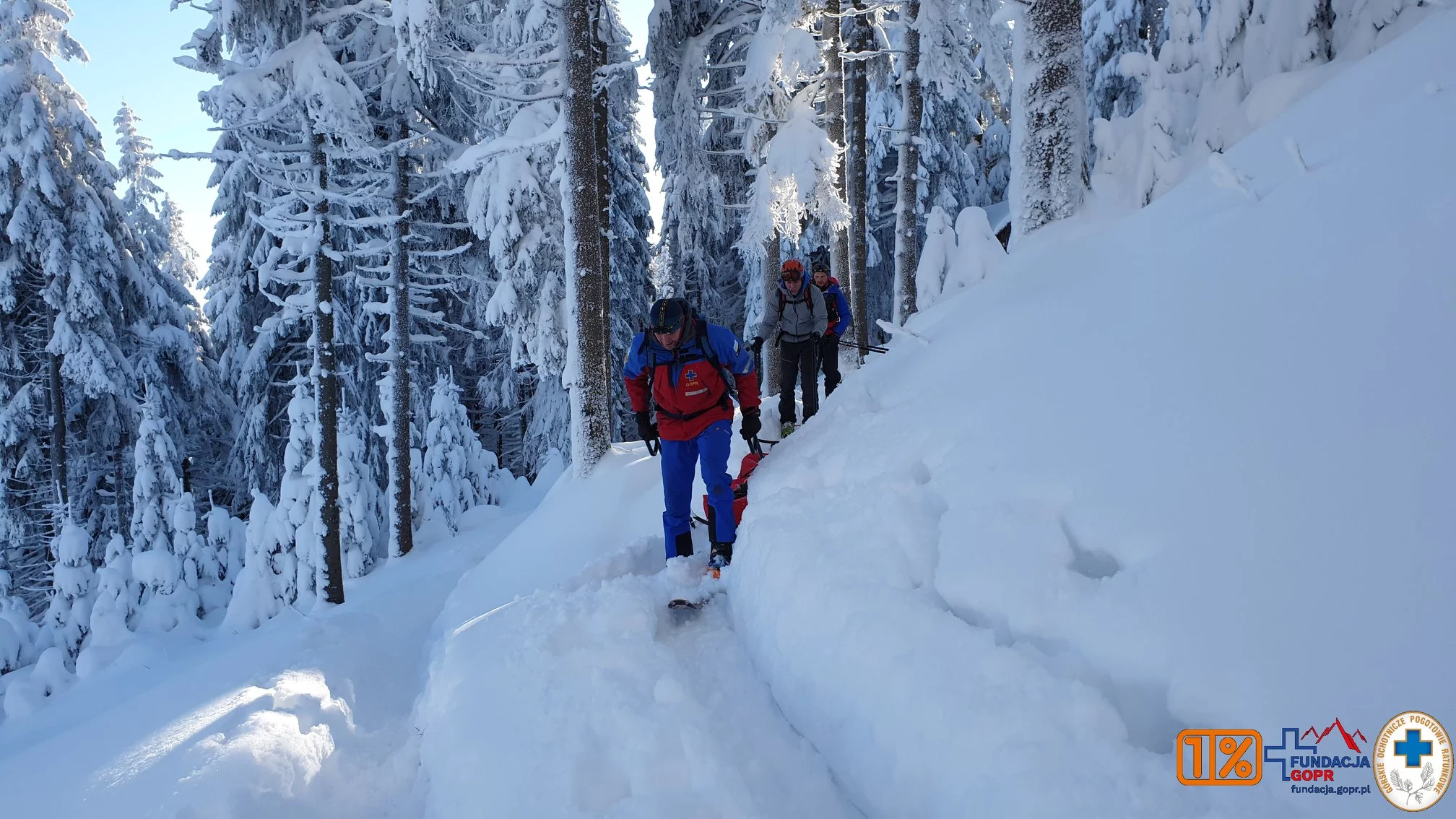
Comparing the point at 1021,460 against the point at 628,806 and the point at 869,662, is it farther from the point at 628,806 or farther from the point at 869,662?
the point at 628,806

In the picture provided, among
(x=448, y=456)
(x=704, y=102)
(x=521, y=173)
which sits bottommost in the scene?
(x=448, y=456)

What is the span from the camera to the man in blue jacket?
25.9 ft

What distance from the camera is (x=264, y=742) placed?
3.61m

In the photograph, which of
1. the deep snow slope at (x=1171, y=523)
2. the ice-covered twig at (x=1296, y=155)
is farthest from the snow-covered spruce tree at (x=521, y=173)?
the ice-covered twig at (x=1296, y=155)

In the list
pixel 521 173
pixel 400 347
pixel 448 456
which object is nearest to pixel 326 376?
pixel 400 347

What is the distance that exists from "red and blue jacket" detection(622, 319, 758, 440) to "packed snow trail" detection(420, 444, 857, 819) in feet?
3.49

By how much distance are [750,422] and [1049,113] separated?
3778 mm

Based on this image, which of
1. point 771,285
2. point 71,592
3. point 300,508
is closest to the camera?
point 771,285

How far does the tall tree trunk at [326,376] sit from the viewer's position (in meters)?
11.6

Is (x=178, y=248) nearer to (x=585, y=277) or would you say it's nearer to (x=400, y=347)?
(x=400, y=347)

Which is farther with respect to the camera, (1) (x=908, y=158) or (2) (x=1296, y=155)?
(1) (x=908, y=158)

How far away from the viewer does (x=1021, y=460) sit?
2953 mm

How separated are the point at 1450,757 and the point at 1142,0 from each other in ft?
70.0

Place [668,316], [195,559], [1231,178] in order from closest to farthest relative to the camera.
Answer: [1231,178] → [668,316] → [195,559]
